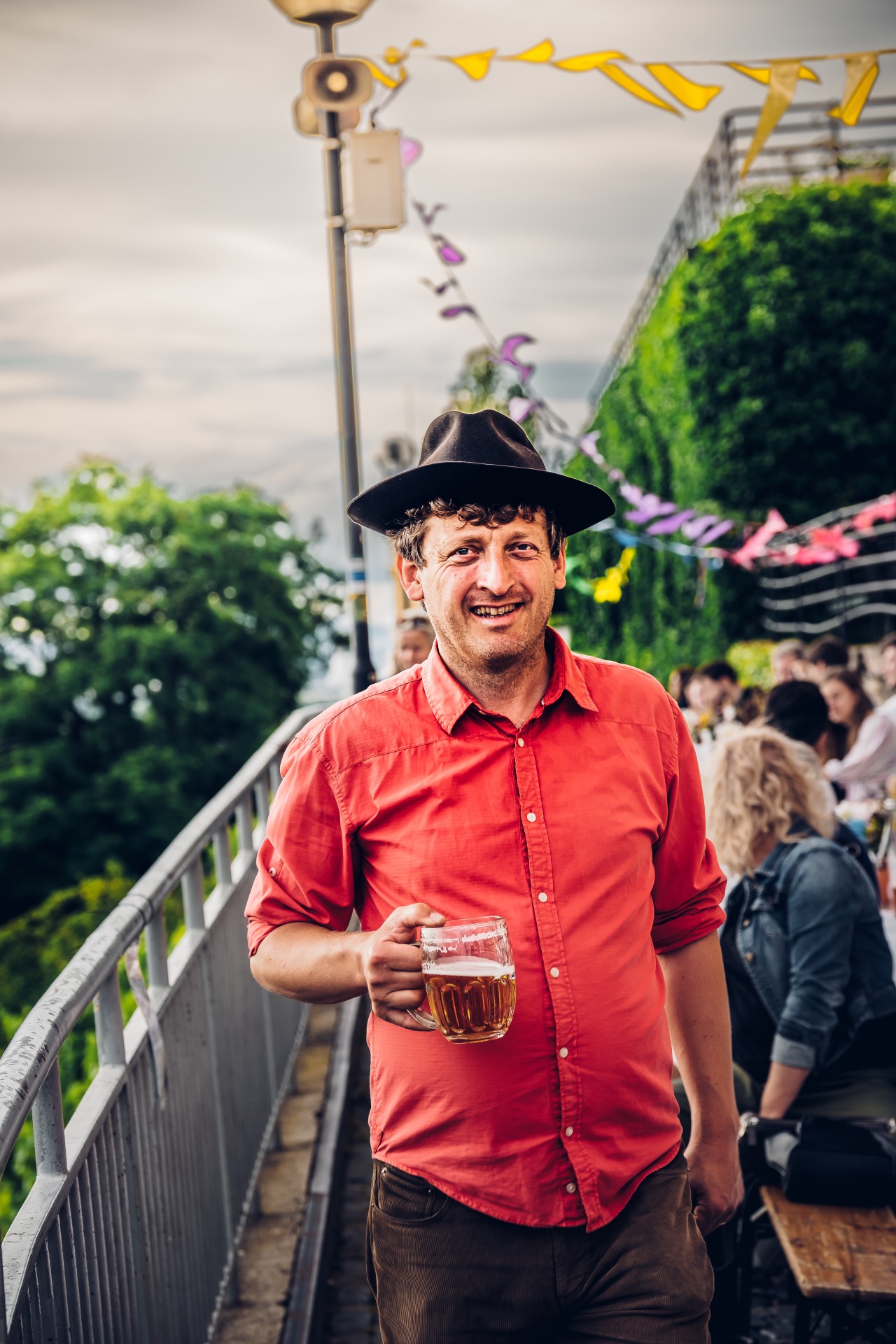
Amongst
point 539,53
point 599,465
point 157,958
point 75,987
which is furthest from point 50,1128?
point 599,465

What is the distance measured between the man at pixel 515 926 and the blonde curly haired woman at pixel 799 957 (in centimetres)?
107

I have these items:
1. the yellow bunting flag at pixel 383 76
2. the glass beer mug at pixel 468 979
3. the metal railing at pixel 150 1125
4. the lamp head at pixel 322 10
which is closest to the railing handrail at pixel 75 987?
the metal railing at pixel 150 1125

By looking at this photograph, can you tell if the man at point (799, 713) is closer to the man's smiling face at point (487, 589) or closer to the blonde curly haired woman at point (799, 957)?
the blonde curly haired woman at point (799, 957)

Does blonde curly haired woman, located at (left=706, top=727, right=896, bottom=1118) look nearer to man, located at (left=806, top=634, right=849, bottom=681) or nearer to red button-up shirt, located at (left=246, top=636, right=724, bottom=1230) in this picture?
red button-up shirt, located at (left=246, top=636, right=724, bottom=1230)

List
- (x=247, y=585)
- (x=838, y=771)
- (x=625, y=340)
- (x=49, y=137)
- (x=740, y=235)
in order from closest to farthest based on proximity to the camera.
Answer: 1. (x=838, y=771)
2. (x=740, y=235)
3. (x=625, y=340)
4. (x=247, y=585)
5. (x=49, y=137)

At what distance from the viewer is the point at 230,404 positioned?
12319 cm

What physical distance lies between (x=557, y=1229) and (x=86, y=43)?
24178 mm

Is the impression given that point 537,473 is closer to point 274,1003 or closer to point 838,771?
point 274,1003

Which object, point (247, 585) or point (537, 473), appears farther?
point (247, 585)

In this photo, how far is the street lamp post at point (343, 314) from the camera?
19.8 ft

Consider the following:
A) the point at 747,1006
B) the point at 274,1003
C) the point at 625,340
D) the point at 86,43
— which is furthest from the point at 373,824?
the point at 86,43

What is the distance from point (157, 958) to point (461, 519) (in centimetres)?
142

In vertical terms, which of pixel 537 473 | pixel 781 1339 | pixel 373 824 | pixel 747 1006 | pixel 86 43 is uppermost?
pixel 86 43

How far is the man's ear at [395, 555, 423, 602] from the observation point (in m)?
2.20
